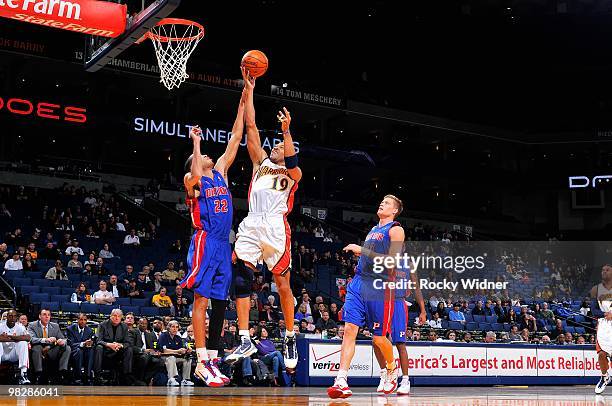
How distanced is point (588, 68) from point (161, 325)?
28.9 meters

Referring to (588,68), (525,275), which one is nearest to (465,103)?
(588,68)

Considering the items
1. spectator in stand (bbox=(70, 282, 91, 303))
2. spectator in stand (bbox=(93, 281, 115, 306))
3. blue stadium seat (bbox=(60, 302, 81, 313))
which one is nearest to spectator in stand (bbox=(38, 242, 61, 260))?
spectator in stand (bbox=(70, 282, 91, 303))

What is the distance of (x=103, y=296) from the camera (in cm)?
1559

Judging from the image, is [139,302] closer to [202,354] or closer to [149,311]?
[149,311]

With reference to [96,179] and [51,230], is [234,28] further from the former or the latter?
[51,230]

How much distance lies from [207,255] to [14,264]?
11.5 meters

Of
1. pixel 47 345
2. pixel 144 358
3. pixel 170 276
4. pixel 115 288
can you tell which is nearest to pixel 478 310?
pixel 170 276

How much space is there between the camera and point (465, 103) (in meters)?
38.1

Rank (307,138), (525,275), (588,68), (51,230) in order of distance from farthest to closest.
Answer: (588,68) → (307,138) → (525,275) → (51,230)

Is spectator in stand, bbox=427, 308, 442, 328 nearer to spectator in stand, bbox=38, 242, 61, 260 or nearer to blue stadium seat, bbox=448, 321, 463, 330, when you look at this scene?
blue stadium seat, bbox=448, 321, 463, 330

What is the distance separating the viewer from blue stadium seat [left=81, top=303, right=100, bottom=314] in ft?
49.3

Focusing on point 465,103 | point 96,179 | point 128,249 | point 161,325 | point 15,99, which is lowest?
point 161,325

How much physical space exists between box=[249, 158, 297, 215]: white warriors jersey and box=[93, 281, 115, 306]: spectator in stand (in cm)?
870

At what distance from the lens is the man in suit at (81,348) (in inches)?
505
